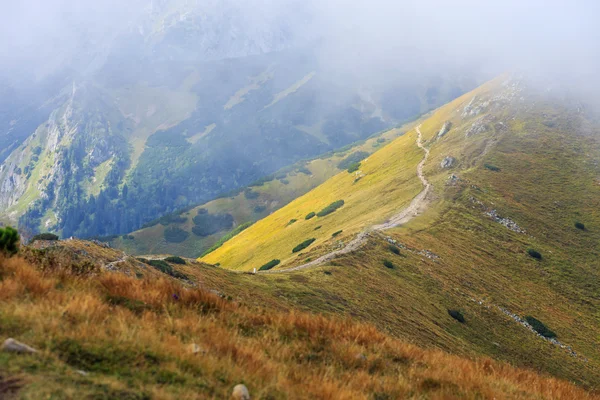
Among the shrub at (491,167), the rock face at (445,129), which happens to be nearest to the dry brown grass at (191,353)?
the shrub at (491,167)

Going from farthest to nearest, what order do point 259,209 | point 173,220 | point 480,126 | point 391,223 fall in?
point 259,209, point 173,220, point 480,126, point 391,223

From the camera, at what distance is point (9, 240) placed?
913cm

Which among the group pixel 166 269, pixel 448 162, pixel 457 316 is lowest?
pixel 457 316

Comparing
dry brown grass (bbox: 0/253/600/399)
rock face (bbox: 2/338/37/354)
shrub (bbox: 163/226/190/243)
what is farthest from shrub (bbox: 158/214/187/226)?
rock face (bbox: 2/338/37/354)

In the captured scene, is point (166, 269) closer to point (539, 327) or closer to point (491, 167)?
point (539, 327)

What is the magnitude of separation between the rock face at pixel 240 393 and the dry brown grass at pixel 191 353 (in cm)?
14

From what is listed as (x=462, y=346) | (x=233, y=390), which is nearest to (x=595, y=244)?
(x=462, y=346)

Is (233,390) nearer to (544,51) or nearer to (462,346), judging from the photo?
(462,346)

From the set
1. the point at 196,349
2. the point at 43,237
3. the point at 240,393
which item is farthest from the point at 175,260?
the point at 240,393

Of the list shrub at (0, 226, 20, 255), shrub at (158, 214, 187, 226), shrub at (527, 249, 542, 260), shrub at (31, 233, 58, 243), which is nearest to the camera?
shrub at (0, 226, 20, 255)

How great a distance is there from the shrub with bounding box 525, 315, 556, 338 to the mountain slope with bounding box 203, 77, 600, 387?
0.98 meters

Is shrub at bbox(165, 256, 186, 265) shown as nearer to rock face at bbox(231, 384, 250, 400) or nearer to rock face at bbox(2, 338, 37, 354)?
rock face at bbox(2, 338, 37, 354)

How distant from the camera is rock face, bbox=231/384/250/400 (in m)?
5.73

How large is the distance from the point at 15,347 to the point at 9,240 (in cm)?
456
